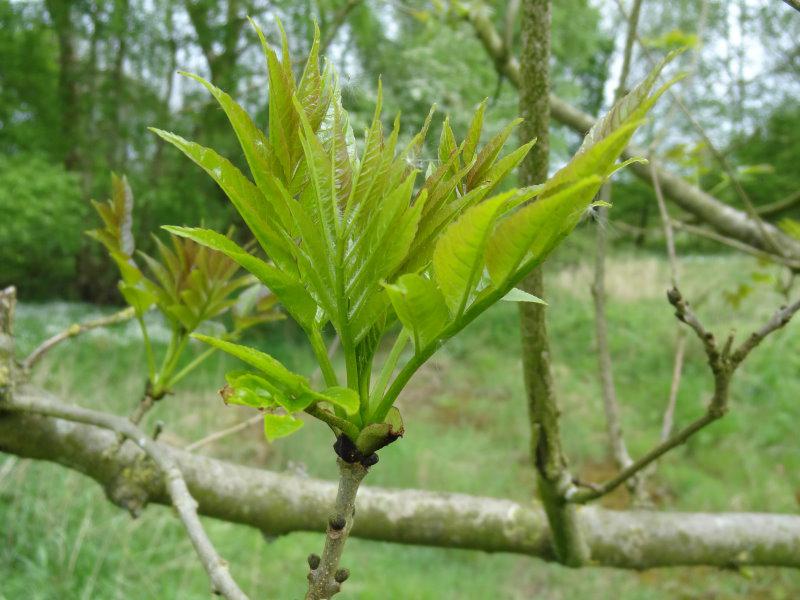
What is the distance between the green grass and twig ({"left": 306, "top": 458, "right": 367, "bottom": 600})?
0.52 ft

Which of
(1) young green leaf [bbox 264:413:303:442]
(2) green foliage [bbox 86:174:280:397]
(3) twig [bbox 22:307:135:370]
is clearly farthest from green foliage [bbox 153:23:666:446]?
(3) twig [bbox 22:307:135:370]

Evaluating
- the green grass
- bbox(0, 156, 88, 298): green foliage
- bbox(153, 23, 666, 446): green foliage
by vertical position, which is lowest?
the green grass

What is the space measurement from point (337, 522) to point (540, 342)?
0.41 meters

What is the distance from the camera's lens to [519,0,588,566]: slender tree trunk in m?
0.64

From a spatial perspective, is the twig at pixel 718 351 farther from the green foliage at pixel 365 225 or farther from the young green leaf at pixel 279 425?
Result: the young green leaf at pixel 279 425

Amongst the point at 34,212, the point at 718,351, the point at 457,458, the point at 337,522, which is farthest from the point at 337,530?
the point at 34,212

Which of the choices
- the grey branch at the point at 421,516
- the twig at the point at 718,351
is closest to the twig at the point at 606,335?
the grey branch at the point at 421,516

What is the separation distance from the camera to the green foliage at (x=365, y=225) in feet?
0.94

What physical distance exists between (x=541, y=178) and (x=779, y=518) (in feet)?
2.87

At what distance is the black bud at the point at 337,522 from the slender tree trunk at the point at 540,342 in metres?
0.35

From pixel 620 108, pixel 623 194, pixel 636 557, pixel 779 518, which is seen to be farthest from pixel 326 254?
pixel 623 194

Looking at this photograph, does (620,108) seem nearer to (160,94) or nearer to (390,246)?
(390,246)

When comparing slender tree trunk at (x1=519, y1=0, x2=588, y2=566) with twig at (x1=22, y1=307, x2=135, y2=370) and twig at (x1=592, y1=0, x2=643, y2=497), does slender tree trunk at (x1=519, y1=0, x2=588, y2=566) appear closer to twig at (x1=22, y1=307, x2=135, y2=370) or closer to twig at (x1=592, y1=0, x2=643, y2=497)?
twig at (x1=592, y1=0, x2=643, y2=497)

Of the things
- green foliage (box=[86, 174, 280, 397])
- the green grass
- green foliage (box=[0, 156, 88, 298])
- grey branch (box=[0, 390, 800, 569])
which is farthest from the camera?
green foliage (box=[0, 156, 88, 298])
